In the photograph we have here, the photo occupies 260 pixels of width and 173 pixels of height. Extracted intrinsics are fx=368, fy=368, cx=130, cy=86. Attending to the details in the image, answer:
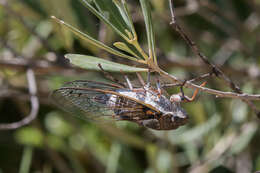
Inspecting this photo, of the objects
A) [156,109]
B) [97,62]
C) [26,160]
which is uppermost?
[97,62]

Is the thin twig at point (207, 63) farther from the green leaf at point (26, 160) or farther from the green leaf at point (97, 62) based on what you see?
the green leaf at point (26, 160)

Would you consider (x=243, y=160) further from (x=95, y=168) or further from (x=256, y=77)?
(x=95, y=168)

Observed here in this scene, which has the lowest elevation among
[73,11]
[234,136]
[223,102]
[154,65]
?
[234,136]

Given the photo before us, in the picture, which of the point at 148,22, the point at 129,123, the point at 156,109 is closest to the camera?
the point at 148,22

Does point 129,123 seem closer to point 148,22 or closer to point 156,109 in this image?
point 156,109

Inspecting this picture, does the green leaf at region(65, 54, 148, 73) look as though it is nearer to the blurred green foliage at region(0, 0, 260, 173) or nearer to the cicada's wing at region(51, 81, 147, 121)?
the cicada's wing at region(51, 81, 147, 121)

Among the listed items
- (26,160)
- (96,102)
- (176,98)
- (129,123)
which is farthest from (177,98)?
(26,160)

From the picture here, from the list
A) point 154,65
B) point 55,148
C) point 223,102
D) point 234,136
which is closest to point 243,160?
point 234,136

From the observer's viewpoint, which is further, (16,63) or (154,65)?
(16,63)
